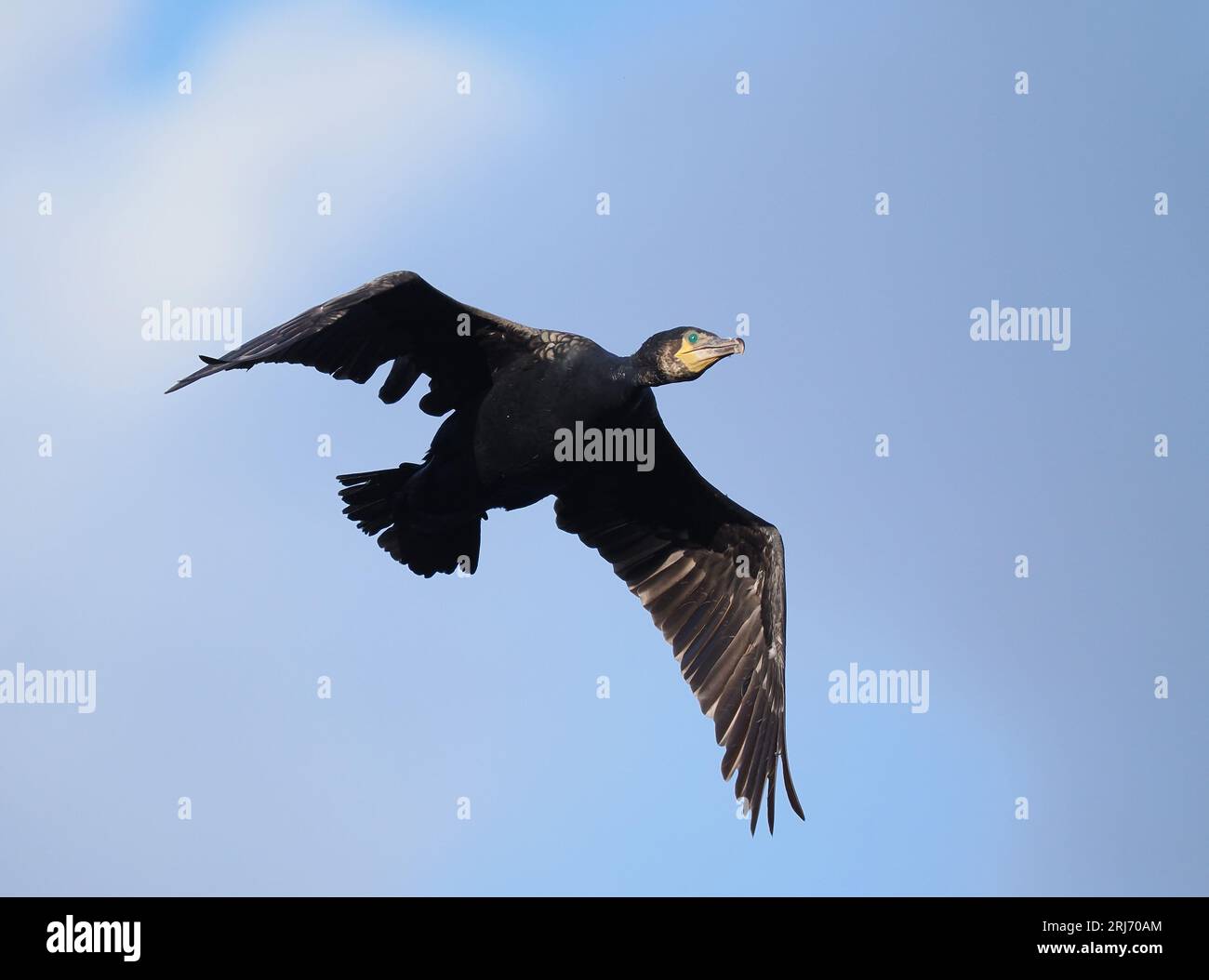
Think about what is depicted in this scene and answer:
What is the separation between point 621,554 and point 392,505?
2484mm

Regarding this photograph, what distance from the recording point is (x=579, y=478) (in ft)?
53.6

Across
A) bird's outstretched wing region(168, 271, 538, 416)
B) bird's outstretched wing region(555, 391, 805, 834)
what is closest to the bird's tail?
bird's outstretched wing region(168, 271, 538, 416)

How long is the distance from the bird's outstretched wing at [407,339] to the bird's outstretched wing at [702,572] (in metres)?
1.58

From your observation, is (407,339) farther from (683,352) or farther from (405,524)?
(683,352)

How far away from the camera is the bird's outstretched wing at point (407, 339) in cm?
1420

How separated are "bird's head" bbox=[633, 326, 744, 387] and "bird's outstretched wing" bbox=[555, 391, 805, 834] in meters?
1.58

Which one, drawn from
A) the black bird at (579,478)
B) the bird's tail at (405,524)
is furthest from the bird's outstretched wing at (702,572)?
the bird's tail at (405,524)

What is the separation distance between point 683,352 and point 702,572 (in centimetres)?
321

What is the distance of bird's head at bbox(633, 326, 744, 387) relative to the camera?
14.6 meters

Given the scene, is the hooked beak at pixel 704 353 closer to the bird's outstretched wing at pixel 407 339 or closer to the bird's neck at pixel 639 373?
the bird's neck at pixel 639 373

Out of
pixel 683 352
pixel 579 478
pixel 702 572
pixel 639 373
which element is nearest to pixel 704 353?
pixel 683 352

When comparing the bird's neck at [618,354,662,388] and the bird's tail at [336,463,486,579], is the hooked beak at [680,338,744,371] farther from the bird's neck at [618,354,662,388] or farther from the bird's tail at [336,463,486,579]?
the bird's tail at [336,463,486,579]
